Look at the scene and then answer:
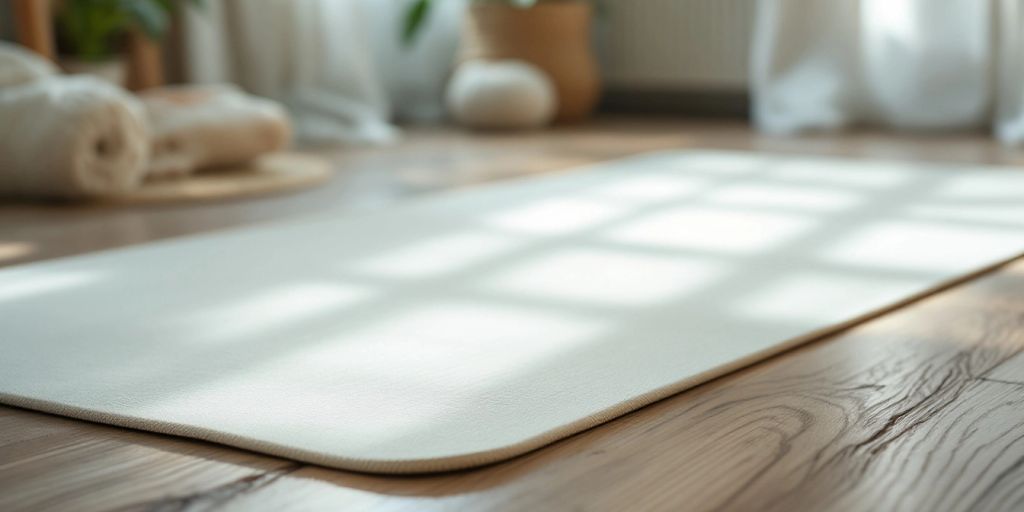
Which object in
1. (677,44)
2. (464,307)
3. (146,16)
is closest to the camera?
(464,307)

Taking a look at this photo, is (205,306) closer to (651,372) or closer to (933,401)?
(651,372)

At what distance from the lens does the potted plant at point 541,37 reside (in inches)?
137

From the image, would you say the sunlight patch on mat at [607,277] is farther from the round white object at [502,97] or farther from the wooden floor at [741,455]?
the round white object at [502,97]

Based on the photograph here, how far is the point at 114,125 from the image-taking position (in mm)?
2188

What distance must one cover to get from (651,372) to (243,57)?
2.48m

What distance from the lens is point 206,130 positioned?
7.86 feet

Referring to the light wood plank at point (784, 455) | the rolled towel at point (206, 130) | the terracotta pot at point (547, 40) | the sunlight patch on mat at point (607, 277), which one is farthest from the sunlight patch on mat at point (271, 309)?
the terracotta pot at point (547, 40)

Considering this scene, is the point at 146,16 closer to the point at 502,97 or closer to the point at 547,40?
the point at 502,97

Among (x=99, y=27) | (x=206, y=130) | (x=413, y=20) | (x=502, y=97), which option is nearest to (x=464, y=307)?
(x=206, y=130)

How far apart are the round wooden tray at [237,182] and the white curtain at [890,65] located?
123cm

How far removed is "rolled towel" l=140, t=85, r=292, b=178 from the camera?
239 cm

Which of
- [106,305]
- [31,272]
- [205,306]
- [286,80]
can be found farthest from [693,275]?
[286,80]

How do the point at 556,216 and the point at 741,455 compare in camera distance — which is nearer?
the point at 741,455

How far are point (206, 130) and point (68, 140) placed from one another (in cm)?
32
